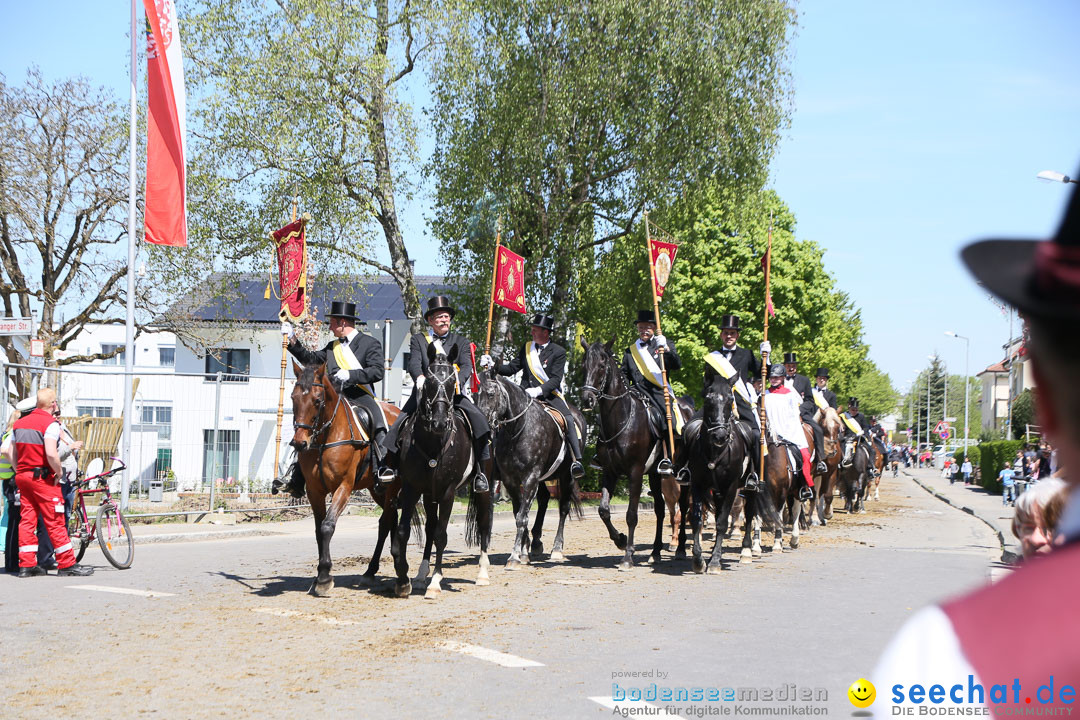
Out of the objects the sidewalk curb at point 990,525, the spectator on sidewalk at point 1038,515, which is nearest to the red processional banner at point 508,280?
the sidewalk curb at point 990,525

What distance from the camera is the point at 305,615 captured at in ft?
33.6

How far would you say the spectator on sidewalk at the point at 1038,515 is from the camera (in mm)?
5355

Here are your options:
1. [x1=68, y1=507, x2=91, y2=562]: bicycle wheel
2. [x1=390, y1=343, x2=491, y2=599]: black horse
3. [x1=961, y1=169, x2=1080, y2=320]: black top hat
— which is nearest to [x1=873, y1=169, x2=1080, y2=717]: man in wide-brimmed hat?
[x1=961, y1=169, x2=1080, y2=320]: black top hat

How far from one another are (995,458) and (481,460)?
133 ft

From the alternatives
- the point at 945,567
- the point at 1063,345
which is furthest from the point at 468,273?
the point at 1063,345

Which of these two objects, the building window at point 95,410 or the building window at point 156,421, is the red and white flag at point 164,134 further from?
the building window at point 95,410

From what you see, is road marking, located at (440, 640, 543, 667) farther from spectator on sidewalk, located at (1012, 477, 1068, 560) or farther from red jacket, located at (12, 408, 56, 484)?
red jacket, located at (12, 408, 56, 484)

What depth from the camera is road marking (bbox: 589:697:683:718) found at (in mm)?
6520

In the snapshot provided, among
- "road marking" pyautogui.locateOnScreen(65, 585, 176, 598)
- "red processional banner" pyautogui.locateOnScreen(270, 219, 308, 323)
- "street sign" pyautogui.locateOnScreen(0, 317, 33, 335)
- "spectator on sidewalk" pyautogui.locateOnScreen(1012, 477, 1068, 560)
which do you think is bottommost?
"road marking" pyautogui.locateOnScreen(65, 585, 176, 598)

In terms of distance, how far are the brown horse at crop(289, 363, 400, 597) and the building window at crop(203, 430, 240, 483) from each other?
10415mm

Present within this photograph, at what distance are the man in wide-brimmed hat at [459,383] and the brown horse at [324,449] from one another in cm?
35

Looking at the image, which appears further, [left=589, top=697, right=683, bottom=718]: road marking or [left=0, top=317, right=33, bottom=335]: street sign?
[left=0, top=317, right=33, bottom=335]: street sign

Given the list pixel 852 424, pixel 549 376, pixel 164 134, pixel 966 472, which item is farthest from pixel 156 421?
pixel 966 472

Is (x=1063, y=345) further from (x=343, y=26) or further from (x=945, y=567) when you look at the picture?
(x=343, y=26)
